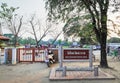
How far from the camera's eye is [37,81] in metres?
11.9

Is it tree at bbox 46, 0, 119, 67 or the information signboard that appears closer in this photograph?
the information signboard

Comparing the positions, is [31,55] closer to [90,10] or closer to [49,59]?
[49,59]

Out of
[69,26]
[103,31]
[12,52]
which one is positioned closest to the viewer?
[103,31]

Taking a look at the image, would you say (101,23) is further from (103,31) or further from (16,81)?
(16,81)

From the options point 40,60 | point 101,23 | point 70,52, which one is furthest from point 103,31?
point 40,60

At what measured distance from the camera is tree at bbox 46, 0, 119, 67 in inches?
690

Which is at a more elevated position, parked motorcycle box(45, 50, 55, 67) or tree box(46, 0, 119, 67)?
tree box(46, 0, 119, 67)

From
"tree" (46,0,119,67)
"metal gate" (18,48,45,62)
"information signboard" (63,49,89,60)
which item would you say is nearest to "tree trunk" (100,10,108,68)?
"tree" (46,0,119,67)

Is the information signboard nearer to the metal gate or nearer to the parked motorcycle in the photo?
the parked motorcycle

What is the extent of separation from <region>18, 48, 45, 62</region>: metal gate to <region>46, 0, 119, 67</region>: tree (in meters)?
5.00

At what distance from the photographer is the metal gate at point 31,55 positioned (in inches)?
894

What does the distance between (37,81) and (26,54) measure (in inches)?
457

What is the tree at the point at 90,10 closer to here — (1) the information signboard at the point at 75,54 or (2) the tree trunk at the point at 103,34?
(2) the tree trunk at the point at 103,34

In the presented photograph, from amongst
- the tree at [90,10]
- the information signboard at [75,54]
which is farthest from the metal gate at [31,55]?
the information signboard at [75,54]
